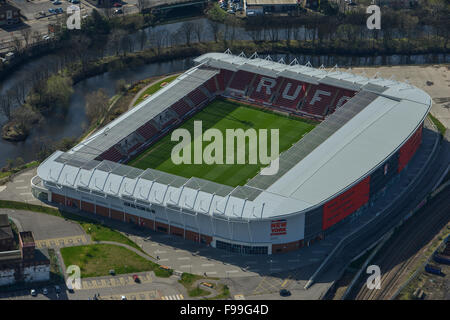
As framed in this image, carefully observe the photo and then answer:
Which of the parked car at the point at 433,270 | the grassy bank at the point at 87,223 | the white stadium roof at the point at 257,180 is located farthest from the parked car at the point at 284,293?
the grassy bank at the point at 87,223

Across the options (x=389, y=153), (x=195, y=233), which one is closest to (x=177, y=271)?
(x=195, y=233)

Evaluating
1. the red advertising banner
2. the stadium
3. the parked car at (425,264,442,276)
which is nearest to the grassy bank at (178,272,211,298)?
the stadium

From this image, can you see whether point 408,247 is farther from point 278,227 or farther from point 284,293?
point 284,293

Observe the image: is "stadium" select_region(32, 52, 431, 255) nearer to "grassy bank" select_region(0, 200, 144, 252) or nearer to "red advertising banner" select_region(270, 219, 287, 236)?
"red advertising banner" select_region(270, 219, 287, 236)

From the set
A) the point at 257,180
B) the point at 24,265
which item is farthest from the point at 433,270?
the point at 24,265

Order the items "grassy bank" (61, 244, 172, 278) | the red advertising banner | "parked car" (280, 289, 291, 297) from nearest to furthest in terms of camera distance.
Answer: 1. "parked car" (280, 289, 291, 297)
2. "grassy bank" (61, 244, 172, 278)
3. the red advertising banner

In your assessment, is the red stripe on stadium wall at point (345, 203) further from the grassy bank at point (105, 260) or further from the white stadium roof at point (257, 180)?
the grassy bank at point (105, 260)
